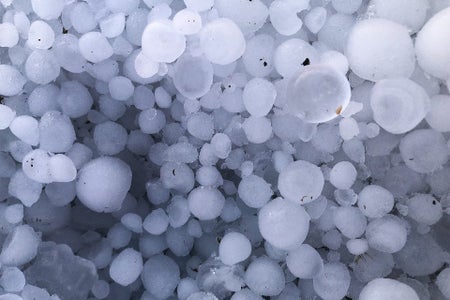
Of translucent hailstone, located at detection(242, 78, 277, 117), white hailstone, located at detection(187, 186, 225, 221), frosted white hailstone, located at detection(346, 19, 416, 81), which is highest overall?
frosted white hailstone, located at detection(346, 19, 416, 81)

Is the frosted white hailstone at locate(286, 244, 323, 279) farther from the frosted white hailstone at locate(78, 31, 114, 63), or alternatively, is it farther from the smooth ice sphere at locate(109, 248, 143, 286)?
the frosted white hailstone at locate(78, 31, 114, 63)

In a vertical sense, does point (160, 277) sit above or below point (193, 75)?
below

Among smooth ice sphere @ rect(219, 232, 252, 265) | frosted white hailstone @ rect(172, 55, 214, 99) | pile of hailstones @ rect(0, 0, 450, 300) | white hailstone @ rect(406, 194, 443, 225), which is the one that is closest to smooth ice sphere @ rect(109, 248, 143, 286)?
pile of hailstones @ rect(0, 0, 450, 300)

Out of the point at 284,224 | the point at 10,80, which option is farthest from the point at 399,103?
the point at 10,80

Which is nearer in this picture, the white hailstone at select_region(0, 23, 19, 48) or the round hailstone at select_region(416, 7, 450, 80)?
the round hailstone at select_region(416, 7, 450, 80)

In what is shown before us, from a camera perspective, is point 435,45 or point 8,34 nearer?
point 435,45

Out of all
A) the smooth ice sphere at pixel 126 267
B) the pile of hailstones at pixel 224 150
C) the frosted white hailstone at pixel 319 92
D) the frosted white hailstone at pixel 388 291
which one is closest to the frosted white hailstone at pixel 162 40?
the pile of hailstones at pixel 224 150

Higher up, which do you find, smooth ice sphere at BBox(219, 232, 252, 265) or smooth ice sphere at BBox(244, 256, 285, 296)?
smooth ice sphere at BBox(219, 232, 252, 265)

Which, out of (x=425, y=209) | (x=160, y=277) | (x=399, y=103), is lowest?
(x=160, y=277)

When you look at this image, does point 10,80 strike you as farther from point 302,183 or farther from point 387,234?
point 387,234
